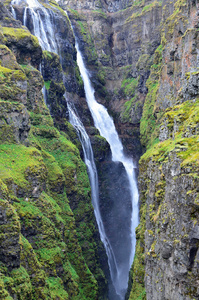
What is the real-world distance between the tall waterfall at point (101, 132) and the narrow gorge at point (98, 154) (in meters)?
0.24

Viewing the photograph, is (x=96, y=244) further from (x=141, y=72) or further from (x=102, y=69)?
(x=102, y=69)

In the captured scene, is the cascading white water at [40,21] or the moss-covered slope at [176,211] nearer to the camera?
the moss-covered slope at [176,211]

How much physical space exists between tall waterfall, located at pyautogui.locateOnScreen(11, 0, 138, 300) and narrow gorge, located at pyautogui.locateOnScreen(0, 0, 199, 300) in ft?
0.79

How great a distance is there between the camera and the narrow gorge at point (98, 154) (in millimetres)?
13948

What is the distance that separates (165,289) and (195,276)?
3014mm

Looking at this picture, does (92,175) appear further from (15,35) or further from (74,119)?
(15,35)

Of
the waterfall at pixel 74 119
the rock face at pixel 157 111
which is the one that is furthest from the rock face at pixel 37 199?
the rock face at pixel 157 111

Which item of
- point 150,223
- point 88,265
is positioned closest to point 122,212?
point 88,265

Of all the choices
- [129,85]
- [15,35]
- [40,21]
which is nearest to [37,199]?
[15,35]

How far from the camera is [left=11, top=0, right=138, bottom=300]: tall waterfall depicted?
4225cm

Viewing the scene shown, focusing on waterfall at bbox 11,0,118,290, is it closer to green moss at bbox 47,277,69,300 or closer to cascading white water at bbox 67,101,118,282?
cascading white water at bbox 67,101,118,282

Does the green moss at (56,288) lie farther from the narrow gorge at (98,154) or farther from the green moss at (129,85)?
the green moss at (129,85)

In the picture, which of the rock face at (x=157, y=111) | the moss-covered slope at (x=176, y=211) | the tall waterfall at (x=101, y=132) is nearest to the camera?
the moss-covered slope at (x=176, y=211)

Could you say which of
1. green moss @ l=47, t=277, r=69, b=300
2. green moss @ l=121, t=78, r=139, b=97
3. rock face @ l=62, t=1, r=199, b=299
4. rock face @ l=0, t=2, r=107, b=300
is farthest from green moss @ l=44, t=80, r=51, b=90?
green moss @ l=47, t=277, r=69, b=300
